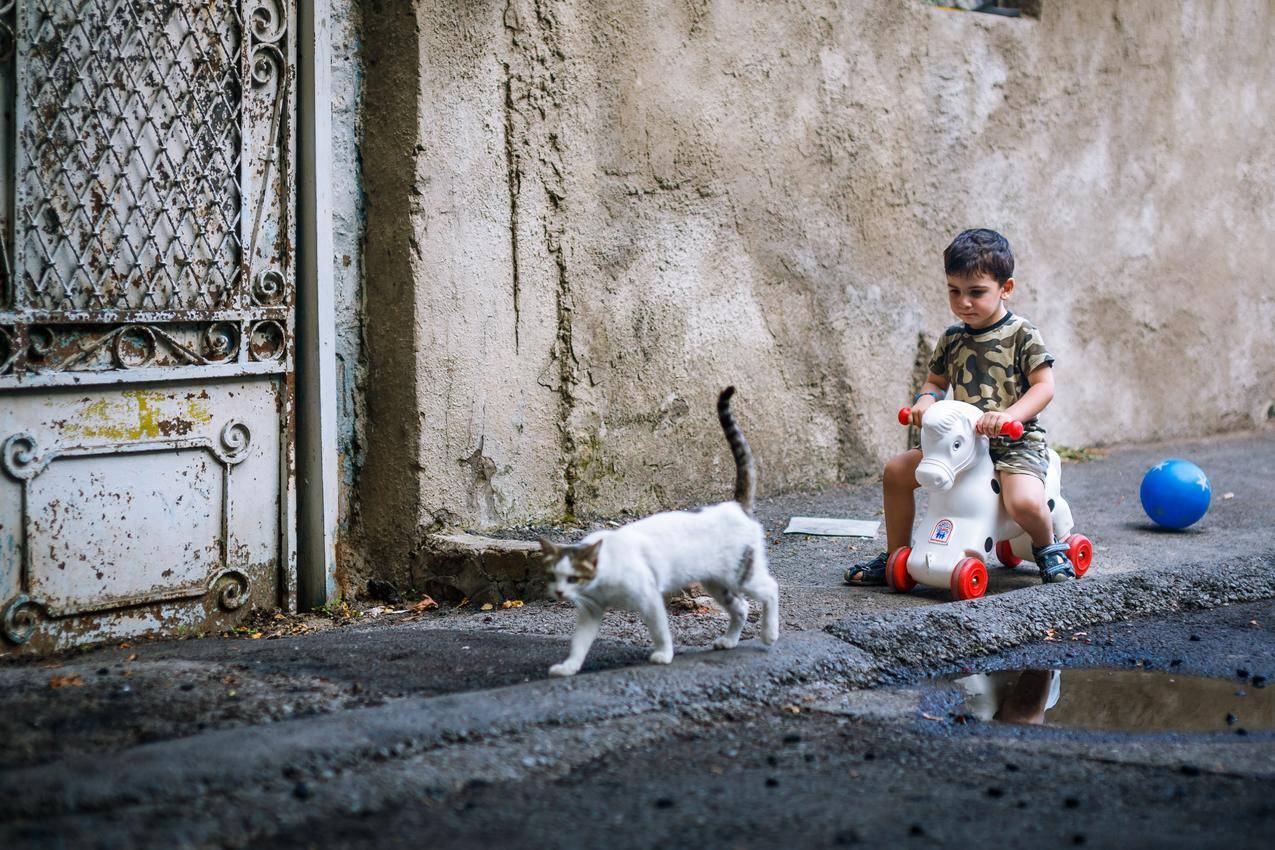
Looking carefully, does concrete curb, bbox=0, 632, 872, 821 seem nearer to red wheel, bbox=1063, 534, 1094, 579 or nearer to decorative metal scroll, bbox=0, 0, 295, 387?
red wheel, bbox=1063, 534, 1094, 579

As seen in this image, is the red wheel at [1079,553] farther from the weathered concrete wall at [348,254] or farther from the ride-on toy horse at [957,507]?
the weathered concrete wall at [348,254]

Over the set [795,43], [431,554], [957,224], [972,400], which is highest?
[795,43]

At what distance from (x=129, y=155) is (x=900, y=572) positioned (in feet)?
10.2

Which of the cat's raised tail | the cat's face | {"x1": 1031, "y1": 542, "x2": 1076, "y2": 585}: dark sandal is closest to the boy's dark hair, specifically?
{"x1": 1031, "y1": 542, "x2": 1076, "y2": 585}: dark sandal

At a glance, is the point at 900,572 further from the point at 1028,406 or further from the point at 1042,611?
the point at 1028,406

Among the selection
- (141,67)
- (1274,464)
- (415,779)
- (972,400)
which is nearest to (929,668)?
(972,400)

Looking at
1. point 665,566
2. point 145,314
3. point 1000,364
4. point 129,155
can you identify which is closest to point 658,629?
point 665,566

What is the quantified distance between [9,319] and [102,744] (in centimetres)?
168

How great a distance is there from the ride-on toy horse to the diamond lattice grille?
260 cm

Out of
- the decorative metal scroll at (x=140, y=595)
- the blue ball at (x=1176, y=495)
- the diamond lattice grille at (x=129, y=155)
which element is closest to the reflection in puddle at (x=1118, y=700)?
the blue ball at (x=1176, y=495)

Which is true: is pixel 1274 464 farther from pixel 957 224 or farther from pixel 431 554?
pixel 431 554

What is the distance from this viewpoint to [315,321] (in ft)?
15.6

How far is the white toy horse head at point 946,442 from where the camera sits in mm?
4332

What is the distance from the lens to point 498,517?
514 centimetres
